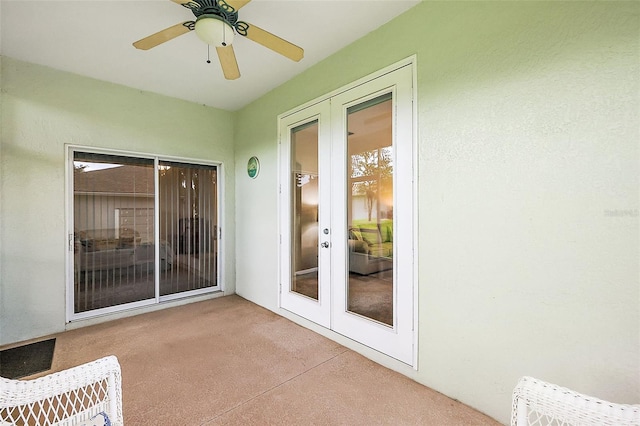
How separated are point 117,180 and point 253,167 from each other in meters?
1.71

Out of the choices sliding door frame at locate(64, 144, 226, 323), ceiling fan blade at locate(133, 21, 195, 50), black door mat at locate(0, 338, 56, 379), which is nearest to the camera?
ceiling fan blade at locate(133, 21, 195, 50)

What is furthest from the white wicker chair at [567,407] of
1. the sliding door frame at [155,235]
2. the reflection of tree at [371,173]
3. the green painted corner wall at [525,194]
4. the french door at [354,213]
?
the sliding door frame at [155,235]

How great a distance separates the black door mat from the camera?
2324 mm

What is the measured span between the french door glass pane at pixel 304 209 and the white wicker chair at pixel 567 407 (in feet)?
6.85

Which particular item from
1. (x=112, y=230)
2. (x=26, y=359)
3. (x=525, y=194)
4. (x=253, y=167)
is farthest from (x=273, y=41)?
(x=26, y=359)

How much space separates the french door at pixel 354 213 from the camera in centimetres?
224

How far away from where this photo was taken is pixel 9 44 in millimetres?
2592

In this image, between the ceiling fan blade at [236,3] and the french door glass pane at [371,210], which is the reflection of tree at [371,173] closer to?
the french door glass pane at [371,210]

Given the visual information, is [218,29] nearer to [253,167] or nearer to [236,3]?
[236,3]

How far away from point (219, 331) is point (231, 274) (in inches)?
54.6

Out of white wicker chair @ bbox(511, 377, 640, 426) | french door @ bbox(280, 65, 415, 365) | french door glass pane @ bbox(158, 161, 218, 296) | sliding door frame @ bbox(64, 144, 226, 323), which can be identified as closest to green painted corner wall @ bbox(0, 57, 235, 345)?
Answer: sliding door frame @ bbox(64, 144, 226, 323)

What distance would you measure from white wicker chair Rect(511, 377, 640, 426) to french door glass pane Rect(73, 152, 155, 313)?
160 inches

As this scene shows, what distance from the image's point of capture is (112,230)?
3486 millimetres

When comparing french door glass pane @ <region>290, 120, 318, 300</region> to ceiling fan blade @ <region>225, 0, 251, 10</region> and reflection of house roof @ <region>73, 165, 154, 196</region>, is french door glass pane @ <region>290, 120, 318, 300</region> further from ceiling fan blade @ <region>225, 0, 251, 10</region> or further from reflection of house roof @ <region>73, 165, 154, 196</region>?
reflection of house roof @ <region>73, 165, 154, 196</region>
